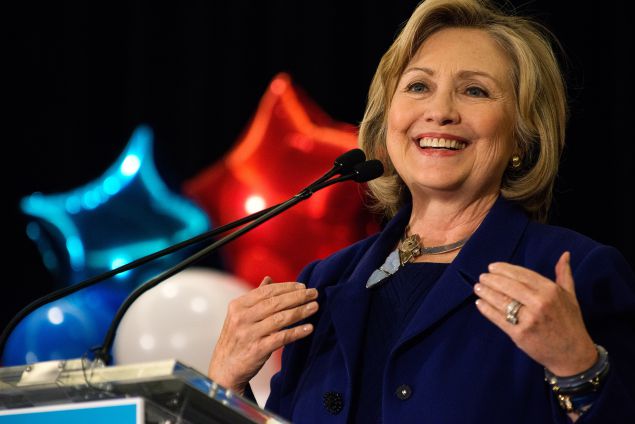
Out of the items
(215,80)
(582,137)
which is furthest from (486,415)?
(215,80)

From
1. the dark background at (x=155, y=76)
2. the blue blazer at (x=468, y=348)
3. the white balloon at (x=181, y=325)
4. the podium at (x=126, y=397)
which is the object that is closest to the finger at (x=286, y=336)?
the blue blazer at (x=468, y=348)

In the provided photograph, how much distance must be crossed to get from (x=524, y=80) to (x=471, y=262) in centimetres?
44

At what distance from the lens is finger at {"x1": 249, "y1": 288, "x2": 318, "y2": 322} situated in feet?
5.68

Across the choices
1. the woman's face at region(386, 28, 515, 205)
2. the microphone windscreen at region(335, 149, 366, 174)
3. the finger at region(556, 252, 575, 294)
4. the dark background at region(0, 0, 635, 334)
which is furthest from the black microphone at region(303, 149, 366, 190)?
the dark background at region(0, 0, 635, 334)

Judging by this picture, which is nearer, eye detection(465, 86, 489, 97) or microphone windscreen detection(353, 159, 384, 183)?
microphone windscreen detection(353, 159, 384, 183)

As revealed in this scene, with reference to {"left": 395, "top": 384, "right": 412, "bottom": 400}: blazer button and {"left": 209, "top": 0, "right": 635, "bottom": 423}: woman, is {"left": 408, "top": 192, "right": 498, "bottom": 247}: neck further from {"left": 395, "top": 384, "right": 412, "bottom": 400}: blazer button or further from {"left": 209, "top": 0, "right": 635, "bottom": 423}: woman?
{"left": 395, "top": 384, "right": 412, "bottom": 400}: blazer button

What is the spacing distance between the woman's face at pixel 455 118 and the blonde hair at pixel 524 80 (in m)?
0.03

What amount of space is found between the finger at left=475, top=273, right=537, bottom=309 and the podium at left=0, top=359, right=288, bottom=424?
16.1 inches

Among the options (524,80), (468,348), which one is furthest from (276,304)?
(524,80)

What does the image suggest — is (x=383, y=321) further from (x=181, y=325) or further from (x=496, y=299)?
(x=181, y=325)

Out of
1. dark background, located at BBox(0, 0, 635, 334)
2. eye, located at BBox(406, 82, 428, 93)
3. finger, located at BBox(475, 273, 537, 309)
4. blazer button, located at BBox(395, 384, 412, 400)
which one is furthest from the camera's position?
dark background, located at BBox(0, 0, 635, 334)

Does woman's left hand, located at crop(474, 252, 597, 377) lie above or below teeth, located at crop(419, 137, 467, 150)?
below

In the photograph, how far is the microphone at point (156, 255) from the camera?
1548 millimetres

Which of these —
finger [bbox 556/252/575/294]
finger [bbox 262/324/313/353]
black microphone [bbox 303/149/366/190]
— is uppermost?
black microphone [bbox 303/149/366/190]
